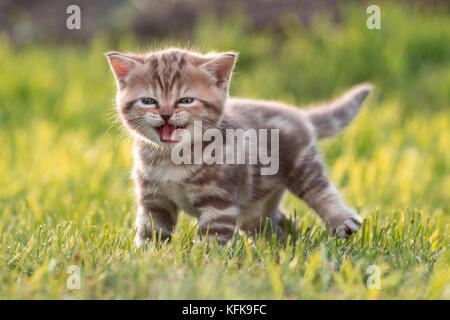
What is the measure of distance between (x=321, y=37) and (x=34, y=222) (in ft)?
16.0

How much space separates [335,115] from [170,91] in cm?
141

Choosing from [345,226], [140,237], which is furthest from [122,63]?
[345,226]

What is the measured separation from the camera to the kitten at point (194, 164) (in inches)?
121

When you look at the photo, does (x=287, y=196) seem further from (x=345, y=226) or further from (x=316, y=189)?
(x=345, y=226)

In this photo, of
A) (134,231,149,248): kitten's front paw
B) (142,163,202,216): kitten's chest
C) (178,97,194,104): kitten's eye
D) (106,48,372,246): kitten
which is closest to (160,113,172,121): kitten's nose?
(106,48,372,246): kitten

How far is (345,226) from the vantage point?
11.0 ft

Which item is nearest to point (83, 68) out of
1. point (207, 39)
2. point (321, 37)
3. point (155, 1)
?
point (207, 39)

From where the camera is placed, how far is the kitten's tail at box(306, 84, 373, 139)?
13.3ft

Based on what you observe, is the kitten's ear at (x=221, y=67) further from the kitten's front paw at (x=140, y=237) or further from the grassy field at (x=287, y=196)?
the kitten's front paw at (x=140, y=237)

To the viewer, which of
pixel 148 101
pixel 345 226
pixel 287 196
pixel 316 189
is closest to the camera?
pixel 148 101

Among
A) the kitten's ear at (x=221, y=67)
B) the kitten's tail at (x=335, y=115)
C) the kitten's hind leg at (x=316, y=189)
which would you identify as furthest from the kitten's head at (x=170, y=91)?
the kitten's tail at (x=335, y=115)

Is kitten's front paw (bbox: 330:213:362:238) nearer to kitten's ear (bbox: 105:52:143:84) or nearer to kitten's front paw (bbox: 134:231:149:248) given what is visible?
kitten's front paw (bbox: 134:231:149:248)
